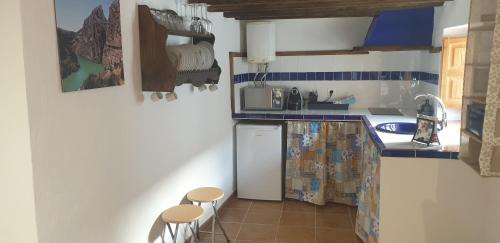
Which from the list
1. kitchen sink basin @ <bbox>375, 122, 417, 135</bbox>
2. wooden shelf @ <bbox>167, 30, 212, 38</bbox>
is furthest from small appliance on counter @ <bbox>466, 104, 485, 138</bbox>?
wooden shelf @ <bbox>167, 30, 212, 38</bbox>

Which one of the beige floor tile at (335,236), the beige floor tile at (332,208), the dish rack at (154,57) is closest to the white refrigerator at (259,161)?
the beige floor tile at (332,208)

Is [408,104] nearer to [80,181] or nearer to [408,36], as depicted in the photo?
[408,36]

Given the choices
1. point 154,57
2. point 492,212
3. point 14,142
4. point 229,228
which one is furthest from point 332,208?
point 14,142

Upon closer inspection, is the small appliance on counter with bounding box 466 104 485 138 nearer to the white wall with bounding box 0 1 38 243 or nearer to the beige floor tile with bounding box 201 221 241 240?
the white wall with bounding box 0 1 38 243

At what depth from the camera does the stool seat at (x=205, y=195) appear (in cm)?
279

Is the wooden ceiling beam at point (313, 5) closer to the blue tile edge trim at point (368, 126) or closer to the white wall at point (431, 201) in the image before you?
the blue tile edge trim at point (368, 126)

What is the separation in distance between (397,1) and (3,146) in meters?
2.83

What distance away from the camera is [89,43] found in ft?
5.97

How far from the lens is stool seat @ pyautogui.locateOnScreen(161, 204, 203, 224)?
2.41 m

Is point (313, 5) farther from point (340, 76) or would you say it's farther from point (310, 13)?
point (340, 76)

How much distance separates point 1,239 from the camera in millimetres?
1625

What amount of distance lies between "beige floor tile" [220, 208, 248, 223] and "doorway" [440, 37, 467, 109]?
2037mm

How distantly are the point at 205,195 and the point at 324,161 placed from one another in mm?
1500

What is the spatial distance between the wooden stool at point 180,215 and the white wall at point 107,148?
0.28 feet
